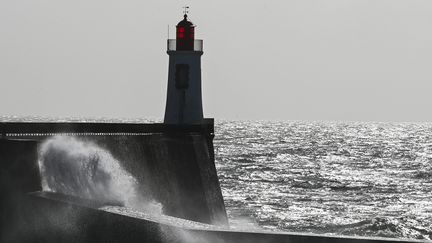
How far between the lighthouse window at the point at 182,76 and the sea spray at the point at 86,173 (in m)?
Result: 9.26

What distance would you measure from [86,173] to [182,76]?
12.1 metres

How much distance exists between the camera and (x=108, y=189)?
1684 cm

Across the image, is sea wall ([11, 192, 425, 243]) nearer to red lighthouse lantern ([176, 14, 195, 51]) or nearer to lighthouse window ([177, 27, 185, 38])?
red lighthouse lantern ([176, 14, 195, 51])

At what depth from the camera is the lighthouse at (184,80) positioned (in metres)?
28.0

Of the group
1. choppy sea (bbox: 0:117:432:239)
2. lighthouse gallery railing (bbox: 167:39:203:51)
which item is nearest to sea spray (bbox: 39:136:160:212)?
choppy sea (bbox: 0:117:432:239)

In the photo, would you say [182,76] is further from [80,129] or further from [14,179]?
[14,179]

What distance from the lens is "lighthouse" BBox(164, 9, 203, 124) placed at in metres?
28.0

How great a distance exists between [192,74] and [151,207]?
1000 cm

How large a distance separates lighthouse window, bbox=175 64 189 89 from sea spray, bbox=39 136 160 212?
364 inches

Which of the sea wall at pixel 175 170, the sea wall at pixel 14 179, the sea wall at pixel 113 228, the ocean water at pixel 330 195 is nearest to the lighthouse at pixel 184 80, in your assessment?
the ocean water at pixel 330 195

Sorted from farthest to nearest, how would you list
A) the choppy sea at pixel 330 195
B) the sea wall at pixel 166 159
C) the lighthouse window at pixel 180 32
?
the lighthouse window at pixel 180 32, the choppy sea at pixel 330 195, the sea wall at pixel 166 159

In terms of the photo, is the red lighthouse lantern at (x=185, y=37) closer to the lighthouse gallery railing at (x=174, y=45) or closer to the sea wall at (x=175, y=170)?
the lighthouse gallery railing at (x=174, y=45)

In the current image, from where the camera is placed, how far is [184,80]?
28031 millimetres

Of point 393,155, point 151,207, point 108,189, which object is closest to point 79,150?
point 108,189
